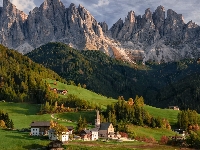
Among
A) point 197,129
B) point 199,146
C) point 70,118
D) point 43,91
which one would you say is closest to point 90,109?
point 70,118

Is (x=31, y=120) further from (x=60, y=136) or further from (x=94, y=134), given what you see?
(x=60, y=136)

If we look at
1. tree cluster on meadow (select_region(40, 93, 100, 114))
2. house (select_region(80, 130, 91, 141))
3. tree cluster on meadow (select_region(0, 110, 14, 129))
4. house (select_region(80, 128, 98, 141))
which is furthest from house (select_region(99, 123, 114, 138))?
tree cluster on meadow (select_region(40, 93, 100, 114))

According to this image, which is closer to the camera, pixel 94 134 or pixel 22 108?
pixel 94 134

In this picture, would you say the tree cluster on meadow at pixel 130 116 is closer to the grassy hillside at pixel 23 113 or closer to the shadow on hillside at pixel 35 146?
the grassy hillside at pixel 23 113

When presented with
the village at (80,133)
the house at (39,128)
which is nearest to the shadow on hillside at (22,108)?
the house at (39,128)

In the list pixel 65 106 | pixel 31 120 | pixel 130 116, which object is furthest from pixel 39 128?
pixel 65 106

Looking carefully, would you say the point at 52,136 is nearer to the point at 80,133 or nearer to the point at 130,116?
the point at 80,133

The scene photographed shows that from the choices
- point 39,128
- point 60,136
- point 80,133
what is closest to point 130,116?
point 80,133

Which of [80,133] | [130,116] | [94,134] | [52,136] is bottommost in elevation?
[52,136]

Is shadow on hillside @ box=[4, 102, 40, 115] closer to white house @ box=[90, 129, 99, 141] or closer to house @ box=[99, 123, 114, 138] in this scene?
house @ box=[99, 123, 114, 138]

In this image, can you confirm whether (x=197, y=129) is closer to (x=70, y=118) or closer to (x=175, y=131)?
(x=175, y=131)

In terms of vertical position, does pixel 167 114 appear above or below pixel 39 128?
above

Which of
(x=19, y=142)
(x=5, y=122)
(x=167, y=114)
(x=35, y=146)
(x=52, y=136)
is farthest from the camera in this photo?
(x=167, y=114)

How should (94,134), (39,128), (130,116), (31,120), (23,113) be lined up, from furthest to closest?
1. (23,113)
2. (130,116)
3. (31,120)
4. (39,128)
5. (94,134)
